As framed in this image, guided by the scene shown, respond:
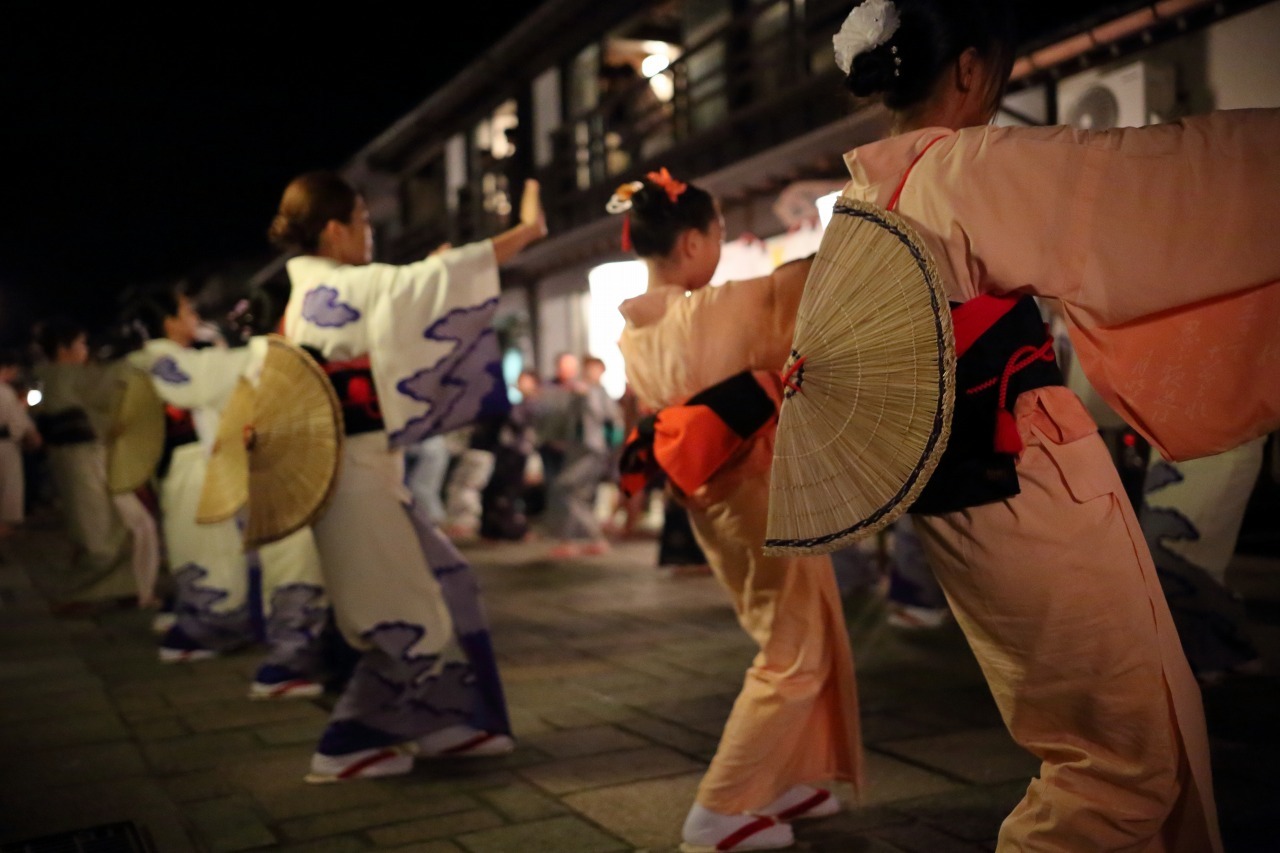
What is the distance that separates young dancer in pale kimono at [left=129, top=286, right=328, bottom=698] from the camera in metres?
5.29

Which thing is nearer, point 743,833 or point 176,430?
point 743,833

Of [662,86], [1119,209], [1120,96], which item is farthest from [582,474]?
[1119,209]

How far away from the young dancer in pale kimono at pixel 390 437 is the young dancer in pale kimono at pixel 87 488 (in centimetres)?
463

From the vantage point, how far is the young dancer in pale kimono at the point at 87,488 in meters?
7.92

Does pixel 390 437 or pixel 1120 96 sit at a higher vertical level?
pixel 1120 96

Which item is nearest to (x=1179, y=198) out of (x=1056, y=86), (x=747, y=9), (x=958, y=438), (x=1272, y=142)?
(x=1272, y=142)

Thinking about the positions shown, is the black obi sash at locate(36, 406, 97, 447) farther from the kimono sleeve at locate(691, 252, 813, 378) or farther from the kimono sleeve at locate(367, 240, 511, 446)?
the kimono sleeve at locate(691, 252, 813, 378)

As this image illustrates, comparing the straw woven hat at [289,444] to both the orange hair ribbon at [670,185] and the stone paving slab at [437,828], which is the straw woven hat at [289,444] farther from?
the orange hair ribbon at [670,185]

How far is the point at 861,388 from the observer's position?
74.0 inches

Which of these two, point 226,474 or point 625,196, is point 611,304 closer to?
point 226,474

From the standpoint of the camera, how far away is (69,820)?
3428mm

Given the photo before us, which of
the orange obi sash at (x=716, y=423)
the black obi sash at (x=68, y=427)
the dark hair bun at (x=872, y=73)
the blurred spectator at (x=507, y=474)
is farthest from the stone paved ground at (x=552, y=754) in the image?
the blurred spectator at (x=507, y=474)

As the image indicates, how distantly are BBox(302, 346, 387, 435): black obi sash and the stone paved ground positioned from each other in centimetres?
115

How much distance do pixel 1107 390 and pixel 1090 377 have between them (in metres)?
0.03
